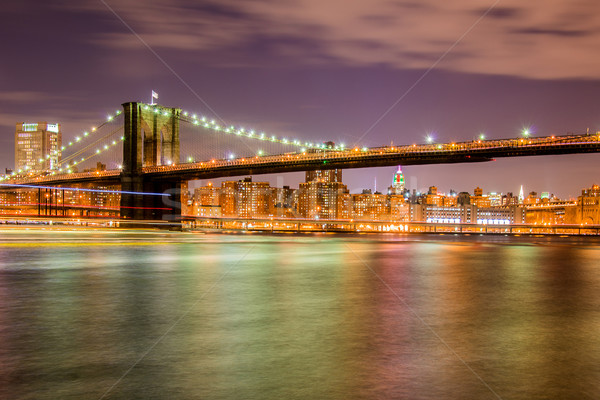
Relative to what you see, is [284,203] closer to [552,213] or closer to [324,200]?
[324,200]

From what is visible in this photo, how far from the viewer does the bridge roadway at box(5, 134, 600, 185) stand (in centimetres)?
5500

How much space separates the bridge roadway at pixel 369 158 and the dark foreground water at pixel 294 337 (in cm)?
4864

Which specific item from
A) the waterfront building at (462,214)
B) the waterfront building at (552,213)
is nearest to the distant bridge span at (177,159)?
the waterfront building at (462,214)

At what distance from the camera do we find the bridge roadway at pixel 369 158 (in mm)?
55000

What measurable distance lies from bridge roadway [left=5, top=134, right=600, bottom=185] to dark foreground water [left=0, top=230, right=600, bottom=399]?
48.6 m

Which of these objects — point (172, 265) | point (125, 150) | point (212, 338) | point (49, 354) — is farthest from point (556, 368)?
point (125, 150)

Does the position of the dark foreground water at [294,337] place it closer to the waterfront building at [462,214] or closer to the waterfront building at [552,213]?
the waterfront building at [462,214]

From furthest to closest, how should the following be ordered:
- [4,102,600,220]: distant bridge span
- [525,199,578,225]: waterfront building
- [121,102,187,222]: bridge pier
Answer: [525,199,578,225]: waterfront building
[121,102,187,222]: bridge pier
[4,102,600,220]: distant bridge span

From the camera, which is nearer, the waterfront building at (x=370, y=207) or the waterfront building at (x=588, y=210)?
the waterfront building at (x=588, y=210)

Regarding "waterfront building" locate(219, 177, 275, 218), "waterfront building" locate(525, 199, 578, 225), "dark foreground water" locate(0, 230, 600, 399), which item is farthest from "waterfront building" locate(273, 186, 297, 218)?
"dark foreground water" locate(0, 230, 600, 399)

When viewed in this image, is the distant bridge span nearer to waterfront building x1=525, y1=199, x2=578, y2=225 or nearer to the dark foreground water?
the dark foreground water

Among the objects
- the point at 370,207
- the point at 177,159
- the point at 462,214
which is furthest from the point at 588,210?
the point at 177,159

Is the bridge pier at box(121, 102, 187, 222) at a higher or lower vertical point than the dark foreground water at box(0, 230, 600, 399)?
higher

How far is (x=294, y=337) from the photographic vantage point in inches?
234
